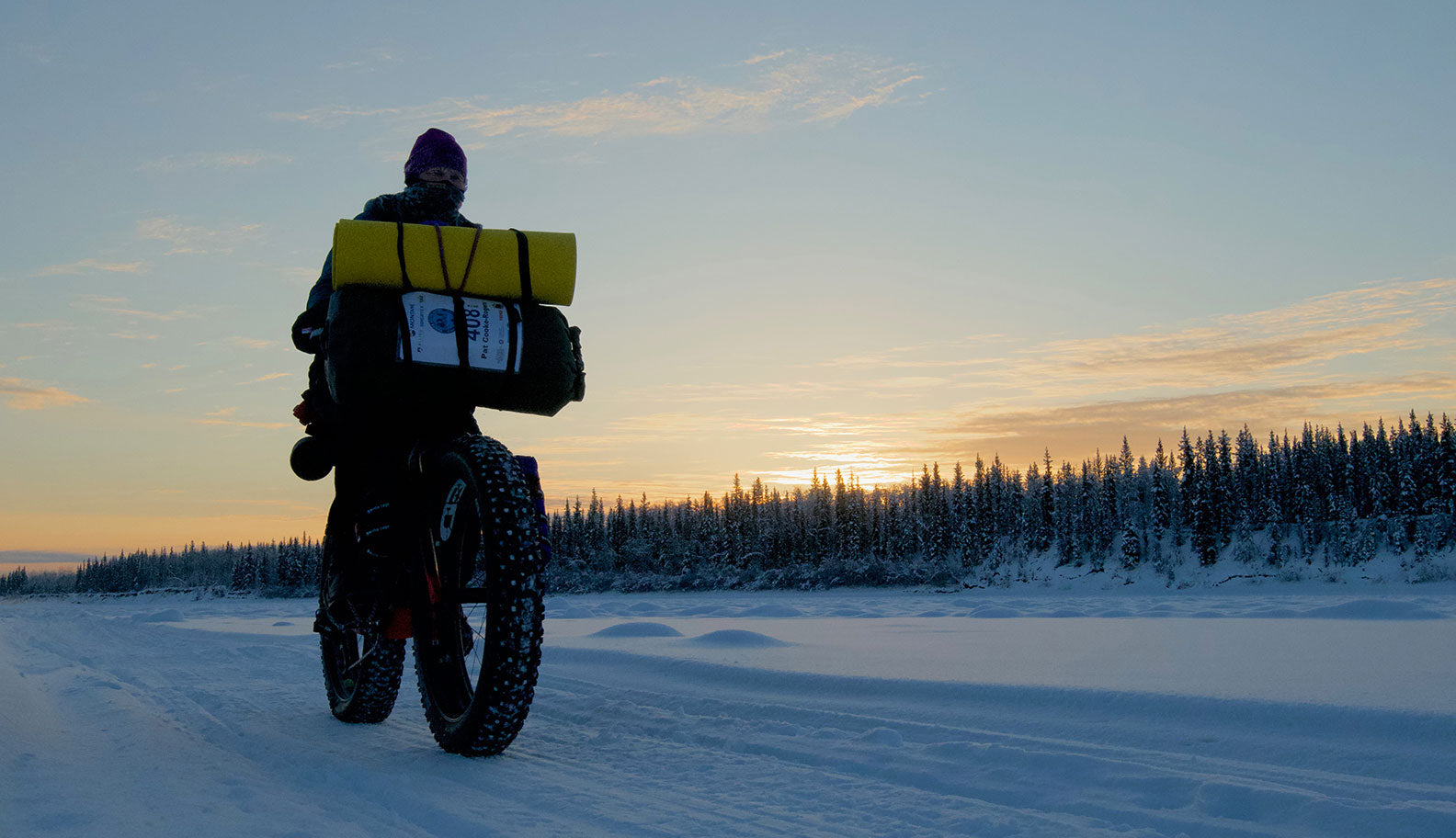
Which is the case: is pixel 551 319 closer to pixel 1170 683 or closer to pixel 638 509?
pixel 1170 683

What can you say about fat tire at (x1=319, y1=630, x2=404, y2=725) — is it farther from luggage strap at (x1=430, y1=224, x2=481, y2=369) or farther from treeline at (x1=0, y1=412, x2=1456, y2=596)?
treeline at (x1=0, y1=412, x2=1456, y2=596)

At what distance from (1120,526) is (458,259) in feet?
308

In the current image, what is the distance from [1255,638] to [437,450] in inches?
237

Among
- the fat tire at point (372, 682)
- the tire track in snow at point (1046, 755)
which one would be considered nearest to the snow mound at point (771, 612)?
the tire track in snow at point (1046, 755)

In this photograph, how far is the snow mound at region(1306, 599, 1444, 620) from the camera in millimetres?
7930

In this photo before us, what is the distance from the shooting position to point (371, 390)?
138 inches

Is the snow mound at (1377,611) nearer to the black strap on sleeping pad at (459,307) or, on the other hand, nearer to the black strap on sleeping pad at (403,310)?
the black strap on sleeping pad at (459,307)

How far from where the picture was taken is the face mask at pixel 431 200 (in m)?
4.09

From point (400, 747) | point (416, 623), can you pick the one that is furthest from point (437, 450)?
point (400, 747)

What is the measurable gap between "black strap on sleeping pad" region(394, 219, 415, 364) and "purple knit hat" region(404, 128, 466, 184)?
2.34ft

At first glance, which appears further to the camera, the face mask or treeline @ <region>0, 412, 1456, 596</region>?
treeline @ <region>0, 412, 1456, 596</region>

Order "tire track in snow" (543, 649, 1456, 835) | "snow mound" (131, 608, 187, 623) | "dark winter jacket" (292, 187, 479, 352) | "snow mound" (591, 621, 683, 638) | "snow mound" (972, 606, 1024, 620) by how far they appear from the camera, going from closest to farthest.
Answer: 1. "tire track in snow" (543, 649, 1456, 835)
2. "dark winter jacket" (292, 187, 479, 352)
3. "snow mound" (591, 621, 683, 638)
4. "snow mound" (972, 606, 1024, 620)
5. "snow mound" (131, 608, 187, 623)

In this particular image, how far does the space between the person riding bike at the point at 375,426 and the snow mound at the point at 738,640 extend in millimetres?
3868

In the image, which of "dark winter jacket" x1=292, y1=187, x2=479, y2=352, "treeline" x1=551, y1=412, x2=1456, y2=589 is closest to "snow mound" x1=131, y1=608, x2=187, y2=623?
"dark winter jacket" x1=292, y1=187, x2=479, y2=352
